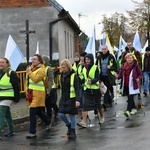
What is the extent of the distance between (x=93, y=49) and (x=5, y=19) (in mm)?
10801

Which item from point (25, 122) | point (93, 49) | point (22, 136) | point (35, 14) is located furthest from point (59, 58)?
point (22, 136)

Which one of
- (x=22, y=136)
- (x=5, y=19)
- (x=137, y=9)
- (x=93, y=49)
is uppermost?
(x=137, y=9)

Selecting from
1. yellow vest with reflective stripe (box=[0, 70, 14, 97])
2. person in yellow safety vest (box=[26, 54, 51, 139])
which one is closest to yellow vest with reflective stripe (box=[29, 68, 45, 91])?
person in yellow safety vest (box=[26, 54, 51, 139])

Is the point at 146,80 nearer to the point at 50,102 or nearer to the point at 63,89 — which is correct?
the point at 50,102

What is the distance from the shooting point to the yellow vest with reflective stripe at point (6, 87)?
9398 mm

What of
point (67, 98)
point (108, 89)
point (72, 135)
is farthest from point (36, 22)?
point (72, 135)

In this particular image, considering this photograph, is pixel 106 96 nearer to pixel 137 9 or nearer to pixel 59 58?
pixel 59 58

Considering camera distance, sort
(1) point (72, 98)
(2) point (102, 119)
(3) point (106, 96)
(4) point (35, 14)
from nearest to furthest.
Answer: (1) point (72, 98)
(2) point (102, 119)
(3) point (106, 96)
(4) point (35, 14)

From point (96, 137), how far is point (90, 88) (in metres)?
1.63

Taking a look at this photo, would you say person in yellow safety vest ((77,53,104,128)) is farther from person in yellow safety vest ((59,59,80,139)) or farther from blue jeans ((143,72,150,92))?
blue jeans ((143,72,150,92))

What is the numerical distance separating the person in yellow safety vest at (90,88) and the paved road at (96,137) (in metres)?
0.42

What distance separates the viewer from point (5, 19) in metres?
24.4

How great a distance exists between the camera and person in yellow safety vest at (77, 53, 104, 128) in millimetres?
10039

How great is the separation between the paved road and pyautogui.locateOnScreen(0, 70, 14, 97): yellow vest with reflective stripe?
0.91m
